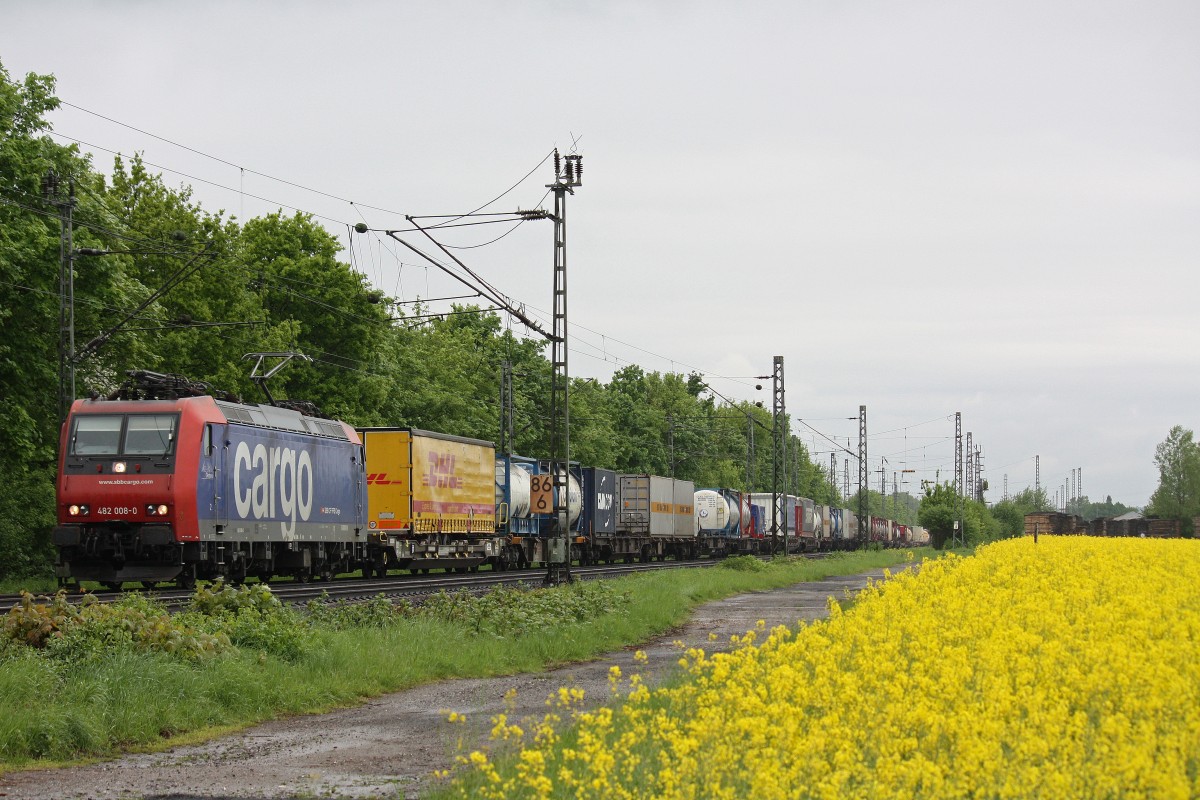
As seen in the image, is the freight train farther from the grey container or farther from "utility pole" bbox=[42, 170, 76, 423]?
the grey container

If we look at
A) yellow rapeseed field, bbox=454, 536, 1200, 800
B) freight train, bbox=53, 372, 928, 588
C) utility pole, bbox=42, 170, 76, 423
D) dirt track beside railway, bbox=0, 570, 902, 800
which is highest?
utility pole, bbox=42, 170, 76, 423

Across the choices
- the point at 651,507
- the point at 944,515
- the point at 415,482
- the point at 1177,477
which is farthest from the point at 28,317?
the point at 1177,477

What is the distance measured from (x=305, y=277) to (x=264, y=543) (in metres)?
30.1

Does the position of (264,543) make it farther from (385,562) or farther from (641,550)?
(641,550)

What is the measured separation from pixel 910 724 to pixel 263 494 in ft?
79.1

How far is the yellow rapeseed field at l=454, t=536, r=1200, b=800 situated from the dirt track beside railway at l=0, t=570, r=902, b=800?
0.85 m

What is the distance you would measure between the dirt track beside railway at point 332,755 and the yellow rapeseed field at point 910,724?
846 mm

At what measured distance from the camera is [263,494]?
30.2 meters

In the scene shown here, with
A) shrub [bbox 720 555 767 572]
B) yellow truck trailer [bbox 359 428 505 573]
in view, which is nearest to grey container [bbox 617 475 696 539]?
shrub [bbox 720 555 767 572]

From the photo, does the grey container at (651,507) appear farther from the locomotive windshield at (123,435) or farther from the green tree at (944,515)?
the locomotive windshield at (123,435)

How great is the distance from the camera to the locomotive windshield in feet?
89.3

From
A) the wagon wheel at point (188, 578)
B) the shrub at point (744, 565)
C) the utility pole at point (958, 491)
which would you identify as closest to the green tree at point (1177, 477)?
the utility pole at point (958, 491)

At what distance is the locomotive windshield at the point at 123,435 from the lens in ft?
89.3

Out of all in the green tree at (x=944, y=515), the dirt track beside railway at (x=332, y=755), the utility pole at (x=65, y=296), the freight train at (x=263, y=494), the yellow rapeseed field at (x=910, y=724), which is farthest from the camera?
the green tree at (x=944, y=515)
